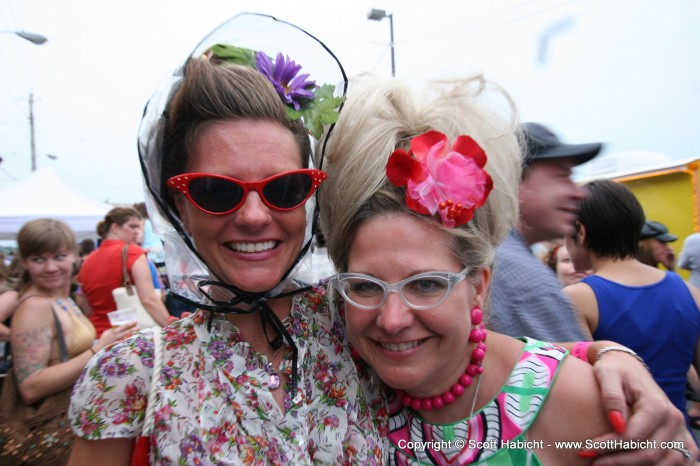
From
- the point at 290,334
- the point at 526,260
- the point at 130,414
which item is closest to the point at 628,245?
the point at 526,260

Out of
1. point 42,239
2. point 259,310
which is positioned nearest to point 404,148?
point 259,310

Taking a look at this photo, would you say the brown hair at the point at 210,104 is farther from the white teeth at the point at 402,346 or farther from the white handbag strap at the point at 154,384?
the white teeth at the point at 402,346

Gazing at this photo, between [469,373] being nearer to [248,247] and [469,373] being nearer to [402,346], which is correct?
[402,346]

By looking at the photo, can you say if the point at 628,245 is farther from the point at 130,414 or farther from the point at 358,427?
the point at 130,414

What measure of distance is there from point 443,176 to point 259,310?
2.13ft

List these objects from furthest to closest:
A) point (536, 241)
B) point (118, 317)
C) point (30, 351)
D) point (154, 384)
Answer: point (118, 317) < point (30, 351) < point (536, 241) < point (154, 384)

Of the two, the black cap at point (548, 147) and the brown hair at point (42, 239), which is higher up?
the black cap at point (548, 147)

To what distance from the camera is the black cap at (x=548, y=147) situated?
6.36ft

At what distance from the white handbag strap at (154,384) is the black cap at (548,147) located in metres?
1.58

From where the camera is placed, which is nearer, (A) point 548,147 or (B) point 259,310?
(B) point 259,310

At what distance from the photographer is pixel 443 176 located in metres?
1.25

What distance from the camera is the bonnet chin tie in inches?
48.9

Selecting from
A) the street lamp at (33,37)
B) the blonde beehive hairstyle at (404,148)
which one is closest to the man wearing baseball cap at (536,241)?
the blonde beehive hairstyle at (404,148)

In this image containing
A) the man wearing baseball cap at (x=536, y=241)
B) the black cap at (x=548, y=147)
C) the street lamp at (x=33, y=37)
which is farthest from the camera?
the street lamp at (x=33, y=37)
